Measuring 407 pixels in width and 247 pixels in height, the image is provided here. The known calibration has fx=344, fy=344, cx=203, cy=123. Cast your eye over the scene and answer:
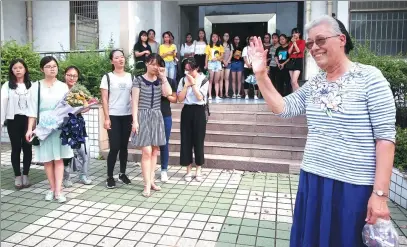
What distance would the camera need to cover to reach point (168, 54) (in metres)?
8.62

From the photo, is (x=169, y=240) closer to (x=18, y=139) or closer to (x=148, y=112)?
(x=148, y=112)

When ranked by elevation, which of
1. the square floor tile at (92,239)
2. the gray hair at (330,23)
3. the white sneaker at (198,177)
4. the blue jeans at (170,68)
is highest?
the blue jeans at (170,68)

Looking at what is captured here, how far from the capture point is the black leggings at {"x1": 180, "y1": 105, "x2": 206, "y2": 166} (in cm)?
521

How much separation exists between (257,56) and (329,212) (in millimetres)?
1035

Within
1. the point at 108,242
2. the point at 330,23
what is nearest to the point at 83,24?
the point at 108,242

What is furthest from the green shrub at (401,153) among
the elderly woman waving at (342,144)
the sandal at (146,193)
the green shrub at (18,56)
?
the green shrub at (18,56)

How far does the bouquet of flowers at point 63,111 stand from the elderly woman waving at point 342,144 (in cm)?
296

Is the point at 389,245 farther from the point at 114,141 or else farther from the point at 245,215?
the point at 114,141

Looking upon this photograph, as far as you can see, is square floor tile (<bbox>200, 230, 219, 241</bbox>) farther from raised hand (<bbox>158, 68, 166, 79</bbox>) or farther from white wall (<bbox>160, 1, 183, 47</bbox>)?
white wall (<bbox>160, 1, 183, 47</bbox>)

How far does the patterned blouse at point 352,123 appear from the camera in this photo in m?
1.85

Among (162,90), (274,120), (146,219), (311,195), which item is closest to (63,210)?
(146,219)

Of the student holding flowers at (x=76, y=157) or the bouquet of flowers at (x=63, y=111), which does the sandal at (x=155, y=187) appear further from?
the bouquet of flowers at (x=63, y=111)

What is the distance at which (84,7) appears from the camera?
10430 mm

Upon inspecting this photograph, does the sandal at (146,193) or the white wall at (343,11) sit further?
the white wall at (343,11)
